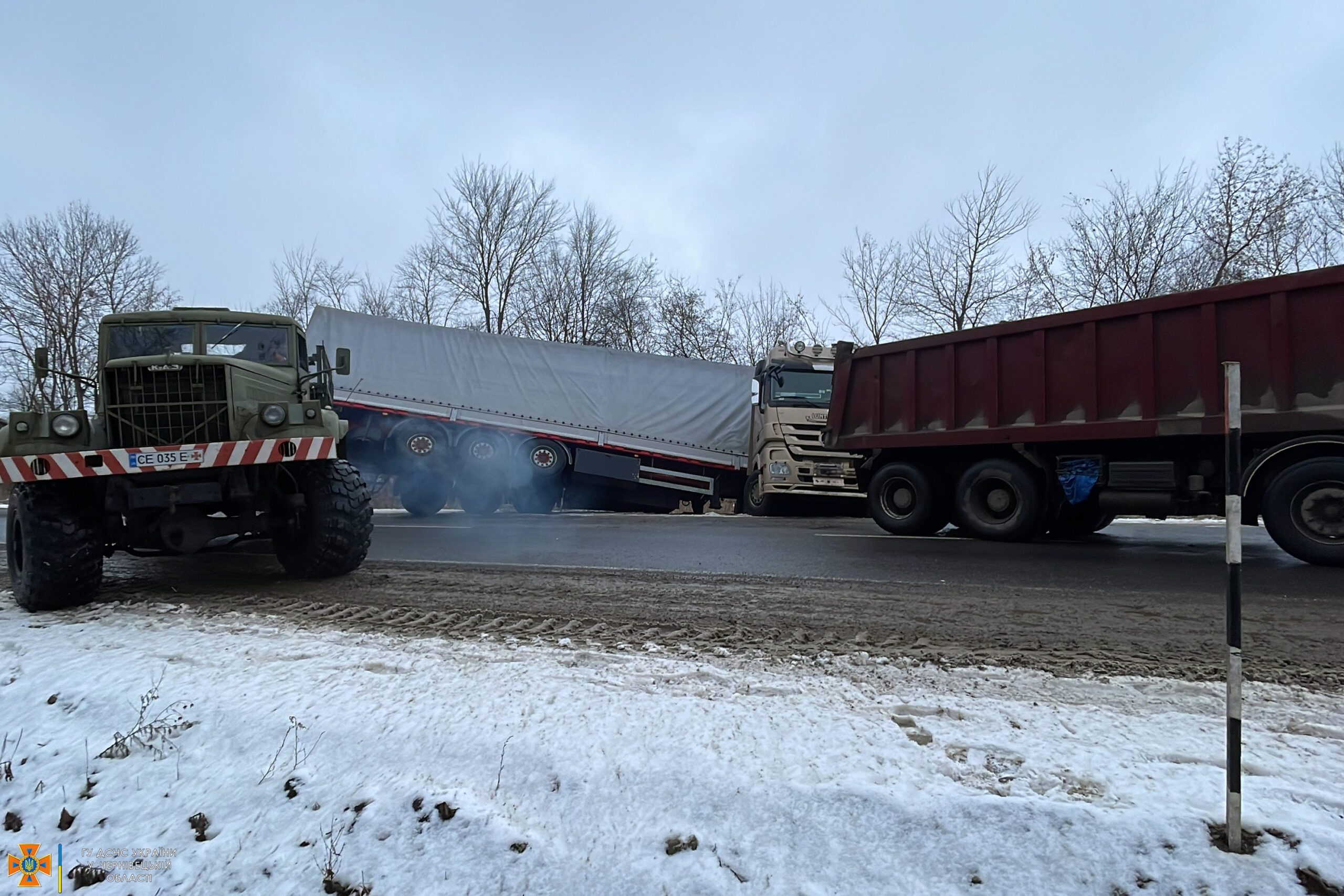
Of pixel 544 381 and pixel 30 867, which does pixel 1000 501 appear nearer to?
pixel 30 867

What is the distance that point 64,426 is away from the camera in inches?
220

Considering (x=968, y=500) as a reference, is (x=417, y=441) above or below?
above

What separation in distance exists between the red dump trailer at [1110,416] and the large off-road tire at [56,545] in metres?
9.08

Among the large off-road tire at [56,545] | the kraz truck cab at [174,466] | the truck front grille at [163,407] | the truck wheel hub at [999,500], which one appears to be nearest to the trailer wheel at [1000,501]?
the truck wheel hub at [999,500]

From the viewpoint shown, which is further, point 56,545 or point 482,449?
point 482,449

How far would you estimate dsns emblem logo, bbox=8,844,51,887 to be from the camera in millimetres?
2641

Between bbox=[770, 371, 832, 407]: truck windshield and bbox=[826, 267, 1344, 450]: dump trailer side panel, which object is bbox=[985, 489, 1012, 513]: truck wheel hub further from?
bbox=[770, 371, 832, 407]: truck windshield

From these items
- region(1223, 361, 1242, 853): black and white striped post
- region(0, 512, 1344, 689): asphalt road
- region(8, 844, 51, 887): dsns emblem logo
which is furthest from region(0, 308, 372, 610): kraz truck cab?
region(1223, 361, 1242, 853): black and white striped post

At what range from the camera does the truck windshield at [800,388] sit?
14.6 m

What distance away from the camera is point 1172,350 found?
836cm

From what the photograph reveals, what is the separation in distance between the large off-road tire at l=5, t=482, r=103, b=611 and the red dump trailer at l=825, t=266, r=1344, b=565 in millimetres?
9084

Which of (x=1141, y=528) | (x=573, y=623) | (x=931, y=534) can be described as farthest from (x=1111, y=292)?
(x=573, y=623)

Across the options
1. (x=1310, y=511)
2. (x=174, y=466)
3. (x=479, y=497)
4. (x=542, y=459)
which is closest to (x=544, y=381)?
(x=542, y=459)

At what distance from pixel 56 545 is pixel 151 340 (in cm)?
215
